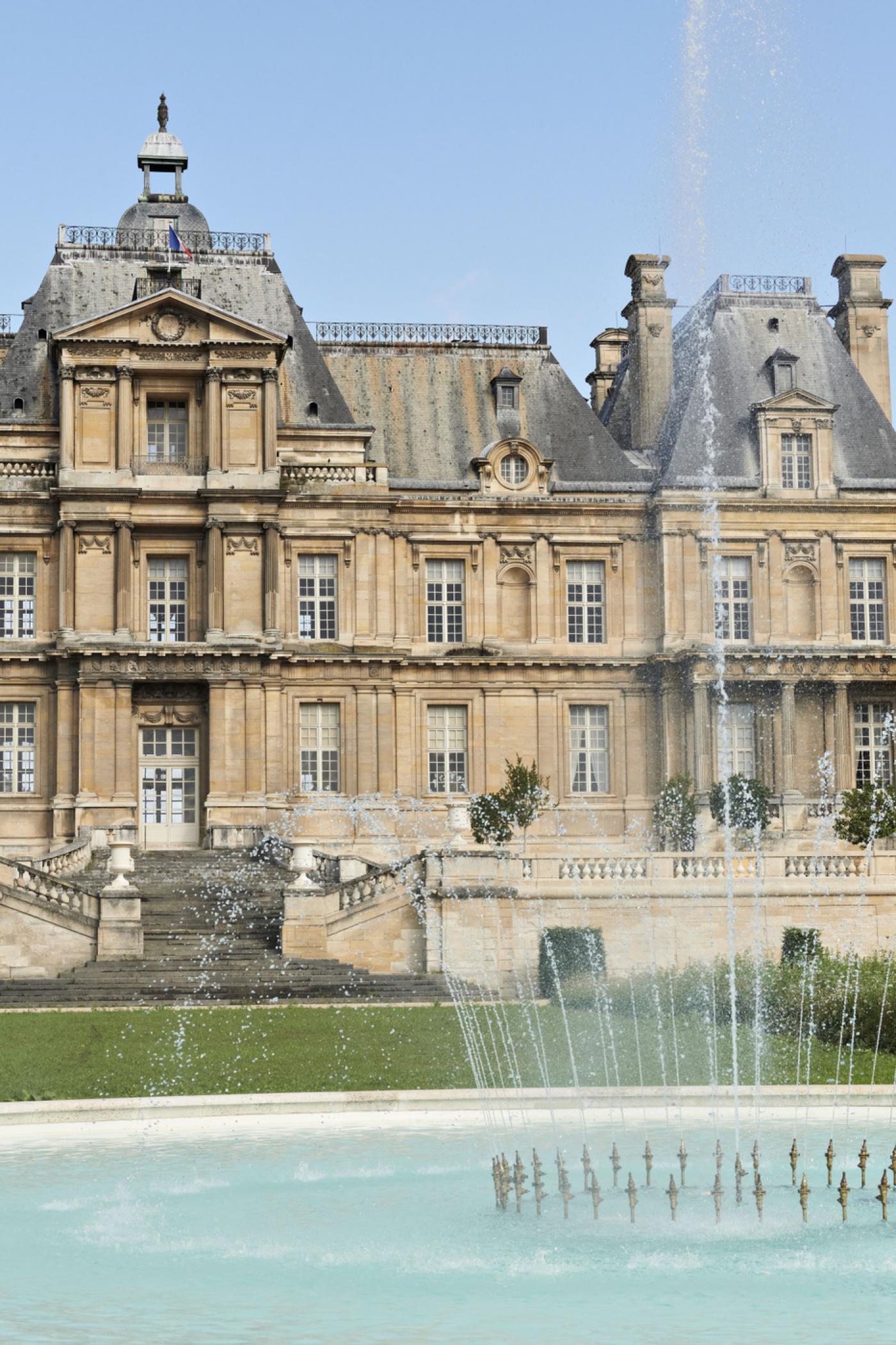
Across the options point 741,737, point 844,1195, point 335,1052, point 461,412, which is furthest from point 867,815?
point 844,1195

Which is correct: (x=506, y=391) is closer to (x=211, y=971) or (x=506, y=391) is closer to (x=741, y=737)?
(x=741, y=737)

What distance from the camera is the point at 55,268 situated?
4528 centimetres

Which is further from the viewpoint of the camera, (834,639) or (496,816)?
(834,639)

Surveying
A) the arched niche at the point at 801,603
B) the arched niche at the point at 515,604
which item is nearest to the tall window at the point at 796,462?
the arched niche at the point at 801,603

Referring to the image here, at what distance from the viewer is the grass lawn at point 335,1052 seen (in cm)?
1981

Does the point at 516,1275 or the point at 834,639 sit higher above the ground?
the point at 834,639

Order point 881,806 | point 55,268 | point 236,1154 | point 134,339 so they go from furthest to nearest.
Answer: point 55,268
point 134,339
point 881,806
point 236,1154

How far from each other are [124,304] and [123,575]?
267 inches

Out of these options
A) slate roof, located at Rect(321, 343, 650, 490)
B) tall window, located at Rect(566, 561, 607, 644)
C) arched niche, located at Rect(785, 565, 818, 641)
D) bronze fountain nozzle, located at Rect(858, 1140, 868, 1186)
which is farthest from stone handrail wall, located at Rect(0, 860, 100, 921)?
arched niche, located at Rect(785, 565, 818, 641)

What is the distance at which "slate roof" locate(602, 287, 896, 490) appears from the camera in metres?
44.9

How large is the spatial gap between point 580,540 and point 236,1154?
29.9m

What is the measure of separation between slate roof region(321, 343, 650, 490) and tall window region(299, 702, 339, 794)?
5814 mm

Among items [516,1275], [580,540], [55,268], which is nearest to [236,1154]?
[516,1275]

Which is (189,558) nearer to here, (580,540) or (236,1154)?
(580,540)
